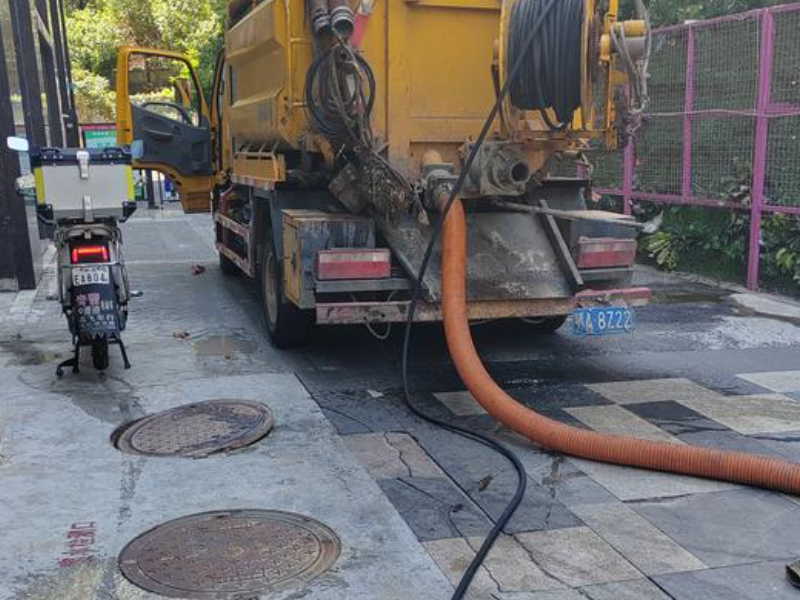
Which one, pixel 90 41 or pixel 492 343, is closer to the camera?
pixel 492 343

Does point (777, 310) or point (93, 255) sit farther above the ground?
point (93, 255)

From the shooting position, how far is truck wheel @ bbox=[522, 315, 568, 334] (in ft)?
25.3

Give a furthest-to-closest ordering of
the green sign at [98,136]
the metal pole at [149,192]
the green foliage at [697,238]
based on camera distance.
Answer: the green sign at [98,136] < the metal pole at [149,192] < the green foliage at [697,238]

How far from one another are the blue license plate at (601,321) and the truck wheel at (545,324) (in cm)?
160

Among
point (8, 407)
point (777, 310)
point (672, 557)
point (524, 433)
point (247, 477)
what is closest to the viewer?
point (672, 557)

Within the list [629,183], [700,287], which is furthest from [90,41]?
[700,287]

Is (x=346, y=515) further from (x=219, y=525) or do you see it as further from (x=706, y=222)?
(x=706, y=222)

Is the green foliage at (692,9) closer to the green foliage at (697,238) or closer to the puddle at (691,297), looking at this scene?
the green foliage at (697,238)

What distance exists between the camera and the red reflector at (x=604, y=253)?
640 cm

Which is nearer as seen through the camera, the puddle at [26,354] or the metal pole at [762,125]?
the puddle at [26,354]

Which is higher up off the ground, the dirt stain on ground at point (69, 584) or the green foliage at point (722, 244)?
the green foliage at point (722, 244)

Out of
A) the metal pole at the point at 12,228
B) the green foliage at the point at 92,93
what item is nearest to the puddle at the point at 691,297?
the metal pole at the point at 12,228

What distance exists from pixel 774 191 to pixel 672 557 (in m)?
6.86

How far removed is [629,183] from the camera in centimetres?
1209
